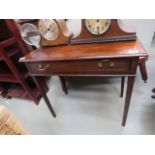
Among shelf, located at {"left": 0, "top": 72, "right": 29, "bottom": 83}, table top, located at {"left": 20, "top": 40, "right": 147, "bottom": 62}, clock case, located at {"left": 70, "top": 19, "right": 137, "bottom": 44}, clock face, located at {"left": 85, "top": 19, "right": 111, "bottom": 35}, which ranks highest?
clock face, located at {"left": 85, "top": 19, "right": 111, "bottom": 35}

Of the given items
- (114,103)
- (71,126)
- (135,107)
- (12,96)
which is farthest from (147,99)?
(12,96)

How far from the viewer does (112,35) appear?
0.94 meters

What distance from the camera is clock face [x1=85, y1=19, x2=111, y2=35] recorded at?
2.96ft

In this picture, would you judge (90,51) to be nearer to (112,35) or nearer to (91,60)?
(91,60)

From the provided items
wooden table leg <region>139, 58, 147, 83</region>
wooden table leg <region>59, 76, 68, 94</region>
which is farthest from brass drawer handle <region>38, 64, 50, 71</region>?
wooden table leg <region>139, 58, 147, 83</region>

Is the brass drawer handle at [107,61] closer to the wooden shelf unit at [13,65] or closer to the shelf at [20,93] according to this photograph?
the wooden shelf unit at [13,65]

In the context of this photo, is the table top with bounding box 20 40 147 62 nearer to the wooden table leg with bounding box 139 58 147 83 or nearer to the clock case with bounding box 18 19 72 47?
the clock case with bounding box 18 19 72 47

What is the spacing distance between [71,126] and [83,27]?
90cm

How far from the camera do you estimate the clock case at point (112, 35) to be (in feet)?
2.98

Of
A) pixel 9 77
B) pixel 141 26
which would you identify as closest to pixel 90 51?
pixel 141 26

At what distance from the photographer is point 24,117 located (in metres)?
1.56

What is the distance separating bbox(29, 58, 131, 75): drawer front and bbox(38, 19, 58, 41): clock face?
22 cm

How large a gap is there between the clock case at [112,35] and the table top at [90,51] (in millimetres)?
32
